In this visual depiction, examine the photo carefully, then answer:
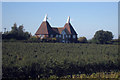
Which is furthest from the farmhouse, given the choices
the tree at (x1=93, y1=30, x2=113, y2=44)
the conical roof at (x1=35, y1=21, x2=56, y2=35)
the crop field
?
the crop field

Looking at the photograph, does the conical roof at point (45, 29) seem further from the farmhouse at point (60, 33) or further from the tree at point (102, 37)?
the tree at point (102, 37)

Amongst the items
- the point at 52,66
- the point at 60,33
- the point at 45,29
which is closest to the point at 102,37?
the point at 60,33

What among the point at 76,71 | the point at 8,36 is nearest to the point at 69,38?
the point at 8,36

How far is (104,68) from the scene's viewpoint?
16.0 metres

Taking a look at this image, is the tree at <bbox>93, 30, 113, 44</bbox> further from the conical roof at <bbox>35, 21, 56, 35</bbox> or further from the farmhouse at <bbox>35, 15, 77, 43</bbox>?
the conical roof at <bbox>35, 21, 56, 35</bbox>

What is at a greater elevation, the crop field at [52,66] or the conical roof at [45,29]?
the conical roof at [45,29]

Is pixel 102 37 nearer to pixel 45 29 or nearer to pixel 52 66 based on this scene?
pixel 45 29

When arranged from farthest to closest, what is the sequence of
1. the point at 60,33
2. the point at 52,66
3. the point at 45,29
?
the point at 60,33 < the point at 45,29 < the point at 52,66

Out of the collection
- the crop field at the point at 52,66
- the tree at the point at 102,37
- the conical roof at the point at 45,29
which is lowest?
the crop field at the point at 52,66

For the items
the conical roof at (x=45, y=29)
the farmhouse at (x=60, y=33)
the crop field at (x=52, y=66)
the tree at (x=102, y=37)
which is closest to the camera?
the crop field at (x=52, y=66)

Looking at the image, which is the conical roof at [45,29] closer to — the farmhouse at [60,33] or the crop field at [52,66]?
the farmhouse at [60,33]

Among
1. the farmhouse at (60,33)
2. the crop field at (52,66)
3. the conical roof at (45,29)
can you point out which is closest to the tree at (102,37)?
the farmhouse at (60,33)

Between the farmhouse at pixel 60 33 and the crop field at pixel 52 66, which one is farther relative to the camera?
the farmhouse at pixel 60 33

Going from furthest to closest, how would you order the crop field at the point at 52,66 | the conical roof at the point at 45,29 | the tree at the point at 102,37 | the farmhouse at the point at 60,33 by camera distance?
the tree at the point at 102,37 → the farmhouse at the point at 60,33 → the conical roof at the point at 45,29 → the crop field at the point at 52,66
